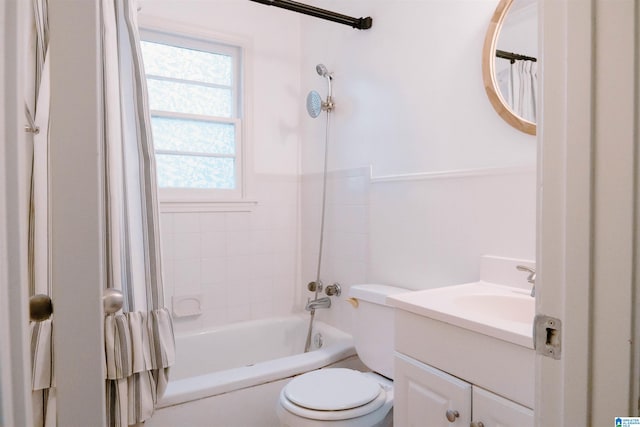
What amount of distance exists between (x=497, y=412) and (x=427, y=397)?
22cm

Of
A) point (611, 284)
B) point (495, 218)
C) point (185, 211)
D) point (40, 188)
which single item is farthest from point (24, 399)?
point (185, 211)

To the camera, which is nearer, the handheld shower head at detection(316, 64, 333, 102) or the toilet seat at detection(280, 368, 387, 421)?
the toilet seat at detection(280, 368, 387, 421)

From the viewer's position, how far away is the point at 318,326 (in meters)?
2.40

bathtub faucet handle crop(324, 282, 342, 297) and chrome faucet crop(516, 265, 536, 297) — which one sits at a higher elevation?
chrome faucet crop(516, 265, 536, 297)

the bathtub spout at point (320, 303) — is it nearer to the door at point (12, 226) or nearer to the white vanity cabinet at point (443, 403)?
the white vanity cabinet at point (443, 403)

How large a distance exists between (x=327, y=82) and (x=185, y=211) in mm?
1196

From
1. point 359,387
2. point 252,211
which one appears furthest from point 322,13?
point 359,387

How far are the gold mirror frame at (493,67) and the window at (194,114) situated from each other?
159 cm

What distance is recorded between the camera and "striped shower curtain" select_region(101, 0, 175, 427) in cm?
120

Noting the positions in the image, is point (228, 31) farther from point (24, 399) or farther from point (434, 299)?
point (24, 399)

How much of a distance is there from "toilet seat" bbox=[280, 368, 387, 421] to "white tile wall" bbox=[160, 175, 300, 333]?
41.5 inches

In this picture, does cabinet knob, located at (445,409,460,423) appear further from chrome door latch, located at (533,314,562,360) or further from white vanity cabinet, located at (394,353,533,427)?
chrome door latch, located at (533,314,562,360)

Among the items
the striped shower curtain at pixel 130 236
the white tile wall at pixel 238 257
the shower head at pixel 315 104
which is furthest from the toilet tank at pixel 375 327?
the shower head at pixel 315 104

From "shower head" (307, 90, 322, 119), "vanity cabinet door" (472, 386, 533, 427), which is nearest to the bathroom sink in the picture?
"vanity cabinet door" (472, 386, 533, 427)
